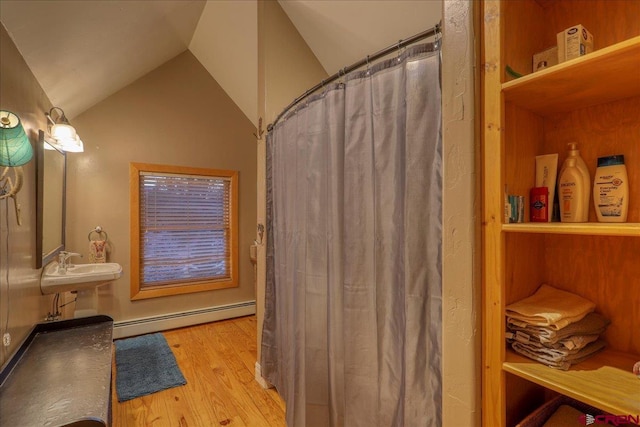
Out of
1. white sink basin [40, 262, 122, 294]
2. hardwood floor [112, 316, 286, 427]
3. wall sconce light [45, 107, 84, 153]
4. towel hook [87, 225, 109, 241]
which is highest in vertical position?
wall sconce light [45, 107, 84, 153]

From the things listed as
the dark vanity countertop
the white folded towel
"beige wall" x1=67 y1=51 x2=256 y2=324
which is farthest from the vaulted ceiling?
the dark vanity countertop

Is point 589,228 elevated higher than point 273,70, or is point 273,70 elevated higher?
point 273,70

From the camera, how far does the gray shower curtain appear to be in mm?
1018

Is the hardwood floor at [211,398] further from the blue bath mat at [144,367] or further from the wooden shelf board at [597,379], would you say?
Answer: the wooden shelf board at [597,379]

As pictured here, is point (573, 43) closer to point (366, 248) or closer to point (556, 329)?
point (556, 329)

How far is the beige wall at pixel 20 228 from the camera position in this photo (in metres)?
1.39

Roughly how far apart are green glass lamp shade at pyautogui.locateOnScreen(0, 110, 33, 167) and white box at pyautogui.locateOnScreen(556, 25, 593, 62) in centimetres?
210

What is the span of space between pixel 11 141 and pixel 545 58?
2128mm

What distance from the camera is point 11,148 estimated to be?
1.31m

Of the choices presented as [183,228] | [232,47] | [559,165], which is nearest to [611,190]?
[559,165]

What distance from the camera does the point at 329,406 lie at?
1454 millimetres

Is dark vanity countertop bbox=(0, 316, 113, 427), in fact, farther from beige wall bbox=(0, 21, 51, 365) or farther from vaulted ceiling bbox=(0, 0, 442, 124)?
vaulted ceiling bbox=(0, 0, 442, 124)

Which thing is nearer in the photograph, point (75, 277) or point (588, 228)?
point (588, 228)

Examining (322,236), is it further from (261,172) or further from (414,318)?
(261,172)
